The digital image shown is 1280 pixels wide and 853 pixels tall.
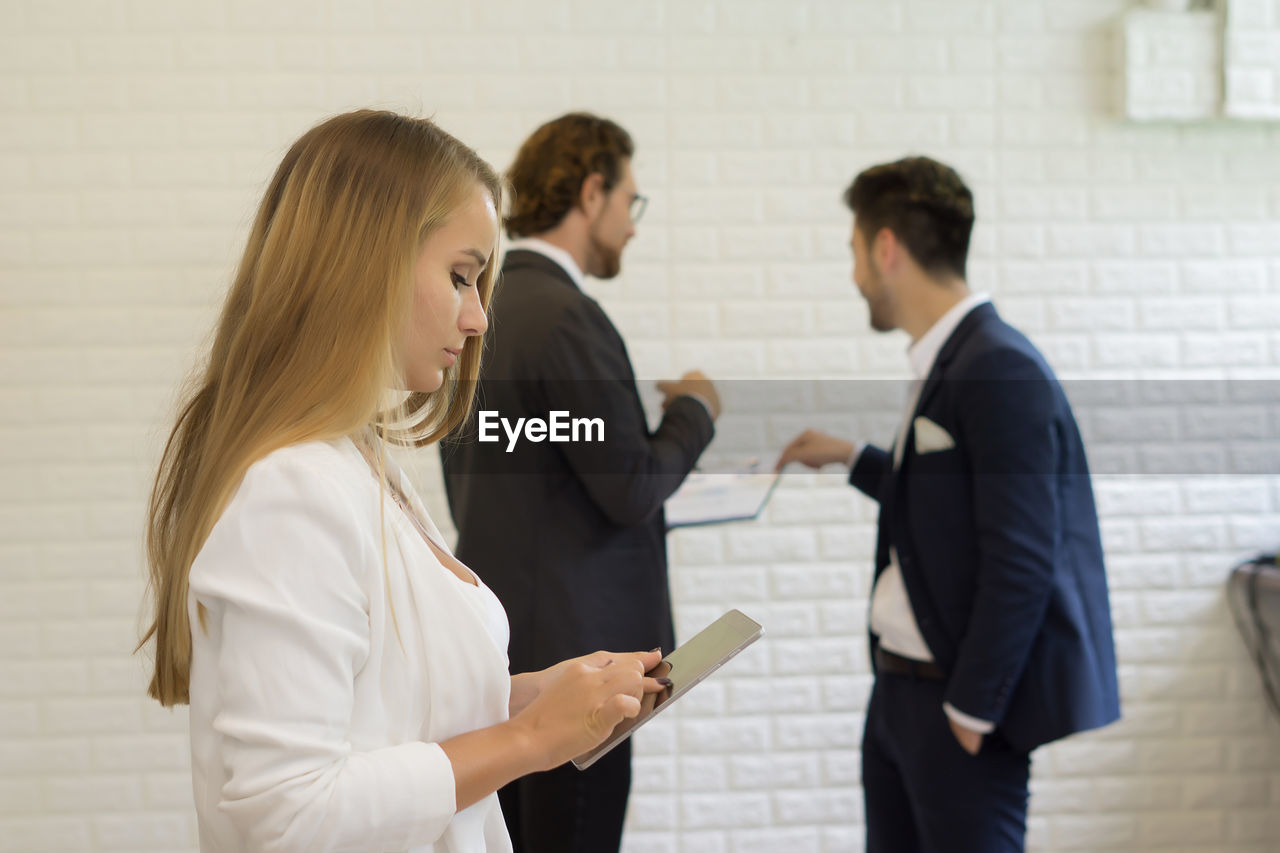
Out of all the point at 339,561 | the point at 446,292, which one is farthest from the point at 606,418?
the point at 339,561

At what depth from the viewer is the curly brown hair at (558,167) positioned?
202 centimetres

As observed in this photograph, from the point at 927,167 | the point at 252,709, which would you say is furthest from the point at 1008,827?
the point at 252,709

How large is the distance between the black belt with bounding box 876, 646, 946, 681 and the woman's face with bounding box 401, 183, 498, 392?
1.15 meters

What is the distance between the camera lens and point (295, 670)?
2.57ft

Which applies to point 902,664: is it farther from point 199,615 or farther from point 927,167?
point 199,615

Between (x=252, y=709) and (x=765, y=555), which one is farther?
(x=765, y=555)

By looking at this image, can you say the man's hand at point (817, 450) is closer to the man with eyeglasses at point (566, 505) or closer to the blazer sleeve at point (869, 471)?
the blazer sleeve at point (869, 471)

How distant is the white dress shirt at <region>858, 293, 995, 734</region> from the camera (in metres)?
1.82

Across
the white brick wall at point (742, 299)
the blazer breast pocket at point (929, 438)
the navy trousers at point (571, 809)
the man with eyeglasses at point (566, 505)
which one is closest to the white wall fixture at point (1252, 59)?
the white brick wall at point (742, 299)

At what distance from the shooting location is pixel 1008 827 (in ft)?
5.65

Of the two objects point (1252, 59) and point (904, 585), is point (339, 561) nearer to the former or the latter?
point (904, 585)

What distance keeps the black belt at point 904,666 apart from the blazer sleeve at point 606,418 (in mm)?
500

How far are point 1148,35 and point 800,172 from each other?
94 centimetres

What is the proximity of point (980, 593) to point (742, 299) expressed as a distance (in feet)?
3.80
